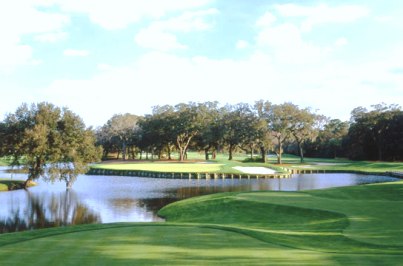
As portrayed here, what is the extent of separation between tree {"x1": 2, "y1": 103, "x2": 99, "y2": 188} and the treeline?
47695 millimetres

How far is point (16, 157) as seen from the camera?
145 ft

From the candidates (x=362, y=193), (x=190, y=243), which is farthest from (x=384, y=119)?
(x=190, y=243)

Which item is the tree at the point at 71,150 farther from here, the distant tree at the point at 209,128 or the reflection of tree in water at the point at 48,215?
the distant tree at the point at 209,128

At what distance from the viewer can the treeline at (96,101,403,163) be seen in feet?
284

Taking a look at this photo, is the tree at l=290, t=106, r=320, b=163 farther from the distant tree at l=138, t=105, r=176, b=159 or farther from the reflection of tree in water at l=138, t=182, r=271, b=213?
the reflection of tree in water at l=138, t=182, r=271, b=213

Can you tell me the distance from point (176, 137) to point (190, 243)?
8637 centimetres

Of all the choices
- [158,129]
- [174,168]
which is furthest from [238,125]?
[174,168]

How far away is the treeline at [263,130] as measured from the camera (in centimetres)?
8656

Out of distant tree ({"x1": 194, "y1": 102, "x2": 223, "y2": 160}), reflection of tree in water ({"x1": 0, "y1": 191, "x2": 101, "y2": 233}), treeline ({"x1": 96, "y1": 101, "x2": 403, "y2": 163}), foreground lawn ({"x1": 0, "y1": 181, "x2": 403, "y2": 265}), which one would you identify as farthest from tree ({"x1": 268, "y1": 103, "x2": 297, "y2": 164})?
foreground lawn ({"x1": 0, "y1": 181, "x2": 403, "y2": 265})

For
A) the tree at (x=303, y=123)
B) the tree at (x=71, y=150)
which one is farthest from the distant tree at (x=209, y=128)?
the tree at (x=71, y=150)

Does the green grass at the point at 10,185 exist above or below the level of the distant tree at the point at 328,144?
below

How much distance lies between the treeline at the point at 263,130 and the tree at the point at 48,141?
4769 centimetres

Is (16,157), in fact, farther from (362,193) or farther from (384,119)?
(384,119)

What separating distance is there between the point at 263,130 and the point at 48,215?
2483 inches
